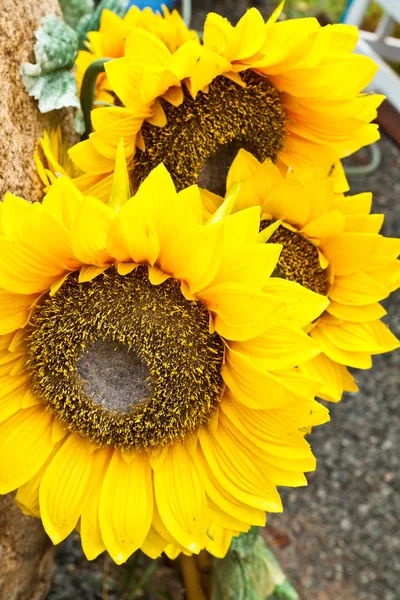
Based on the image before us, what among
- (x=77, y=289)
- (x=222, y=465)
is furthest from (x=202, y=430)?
(x=77, y=289)

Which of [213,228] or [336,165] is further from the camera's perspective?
[336,165]

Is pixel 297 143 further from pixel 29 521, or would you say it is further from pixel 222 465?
pixel 29 521

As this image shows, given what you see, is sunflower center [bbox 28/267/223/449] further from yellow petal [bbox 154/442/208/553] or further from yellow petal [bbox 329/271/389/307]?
yellow petal [bbox 329/271/389/307]

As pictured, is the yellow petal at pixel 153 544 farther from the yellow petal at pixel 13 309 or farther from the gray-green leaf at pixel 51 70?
the gray-green leaf at pixel 51 70

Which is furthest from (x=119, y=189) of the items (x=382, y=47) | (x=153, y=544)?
(x=382, y=47)

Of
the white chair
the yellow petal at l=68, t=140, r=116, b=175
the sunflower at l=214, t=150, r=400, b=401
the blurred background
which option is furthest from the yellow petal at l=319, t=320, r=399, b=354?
the white chair
